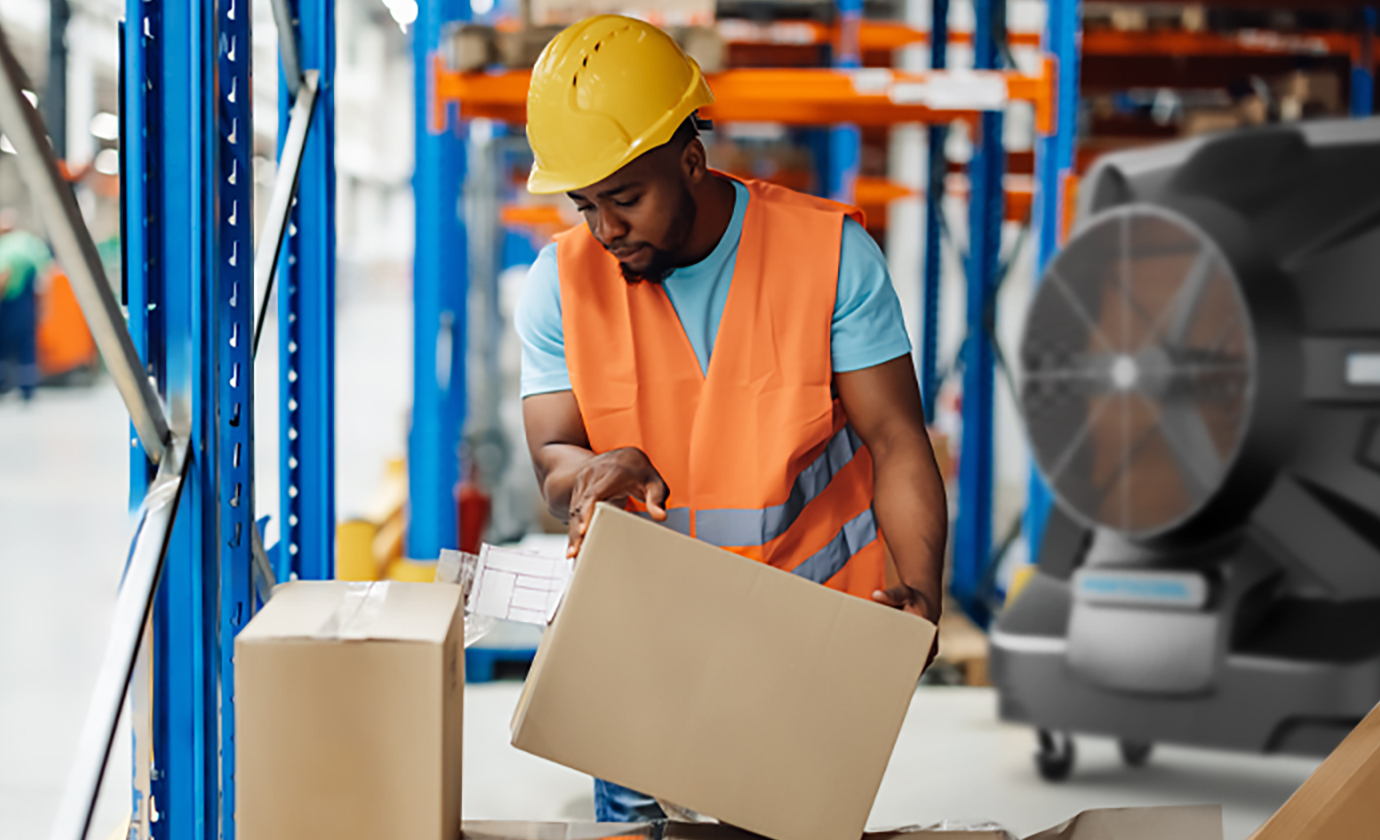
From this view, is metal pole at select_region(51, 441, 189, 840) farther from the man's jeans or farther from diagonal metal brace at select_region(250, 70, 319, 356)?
the man's jeans

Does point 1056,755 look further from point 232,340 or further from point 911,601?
point 232,340

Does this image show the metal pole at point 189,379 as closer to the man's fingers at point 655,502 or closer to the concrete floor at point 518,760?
the man's fingers at point 655,502

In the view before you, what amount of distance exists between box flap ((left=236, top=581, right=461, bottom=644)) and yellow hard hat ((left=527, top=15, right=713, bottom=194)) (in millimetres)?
602

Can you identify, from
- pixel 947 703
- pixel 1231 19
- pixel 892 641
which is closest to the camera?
pixel 892 641

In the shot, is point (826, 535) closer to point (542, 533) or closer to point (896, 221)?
point (542, 533)

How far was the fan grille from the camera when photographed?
113 inches

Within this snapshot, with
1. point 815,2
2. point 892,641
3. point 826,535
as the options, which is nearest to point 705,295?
point 826,535

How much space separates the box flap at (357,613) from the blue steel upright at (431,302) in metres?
3.08

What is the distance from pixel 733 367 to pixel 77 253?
3.00 feet

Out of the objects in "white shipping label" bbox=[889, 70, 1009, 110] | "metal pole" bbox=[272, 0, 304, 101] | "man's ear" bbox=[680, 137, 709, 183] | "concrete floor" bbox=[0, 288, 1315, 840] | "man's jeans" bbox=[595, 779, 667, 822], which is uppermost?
"white shipping label" bbox=[889, 70, 1009, 110]

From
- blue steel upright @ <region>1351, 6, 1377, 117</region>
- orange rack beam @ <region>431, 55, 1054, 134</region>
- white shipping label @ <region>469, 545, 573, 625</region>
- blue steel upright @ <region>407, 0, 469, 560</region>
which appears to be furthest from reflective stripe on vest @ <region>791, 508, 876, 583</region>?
blue steel upright @ <region>1351, 6, 1377, 117</region>

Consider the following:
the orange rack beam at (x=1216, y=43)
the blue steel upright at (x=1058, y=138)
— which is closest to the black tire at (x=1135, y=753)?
the blue steel upright at (x=1058, y=138)

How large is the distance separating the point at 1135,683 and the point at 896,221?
9.38m

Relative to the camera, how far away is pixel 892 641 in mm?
1300
